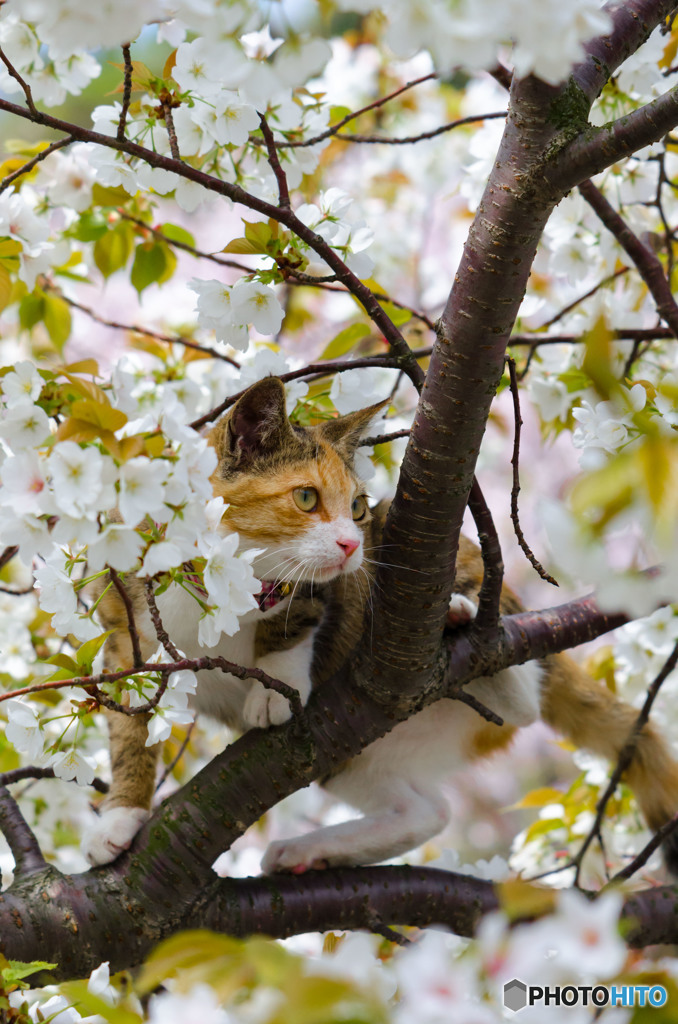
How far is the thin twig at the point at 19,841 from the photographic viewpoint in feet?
4.35

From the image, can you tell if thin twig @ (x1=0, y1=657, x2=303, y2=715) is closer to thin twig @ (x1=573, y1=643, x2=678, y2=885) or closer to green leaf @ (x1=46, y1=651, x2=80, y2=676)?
green leaf @ (x1=46, y1=651, x2=80, y2=676)

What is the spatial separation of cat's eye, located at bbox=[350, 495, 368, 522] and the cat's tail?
1.76 feet

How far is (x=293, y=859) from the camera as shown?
1.50 m

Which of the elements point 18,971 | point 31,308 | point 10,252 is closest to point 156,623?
point 18,971

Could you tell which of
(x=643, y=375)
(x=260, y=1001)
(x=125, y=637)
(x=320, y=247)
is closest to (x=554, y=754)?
(x=643, y=375)

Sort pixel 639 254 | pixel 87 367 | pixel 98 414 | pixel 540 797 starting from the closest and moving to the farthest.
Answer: pixel 98 414, pixel 87 367, pixel 639 254, pixel 540 797

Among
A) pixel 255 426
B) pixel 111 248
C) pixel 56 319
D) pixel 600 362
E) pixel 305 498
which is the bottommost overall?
pixel 600 362

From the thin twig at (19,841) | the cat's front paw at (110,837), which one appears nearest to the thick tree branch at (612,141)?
the cat's front paw at (110,837)

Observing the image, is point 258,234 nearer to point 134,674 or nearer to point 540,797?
point 134,674

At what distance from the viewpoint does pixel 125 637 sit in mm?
1553

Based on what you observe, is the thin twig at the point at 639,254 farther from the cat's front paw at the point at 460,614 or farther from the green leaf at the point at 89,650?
the green leaf at the point at 89,650

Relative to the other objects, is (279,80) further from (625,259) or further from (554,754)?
(554,754)

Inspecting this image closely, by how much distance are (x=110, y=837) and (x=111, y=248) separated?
107 cm

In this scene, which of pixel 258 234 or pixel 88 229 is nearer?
pixel 258 234
